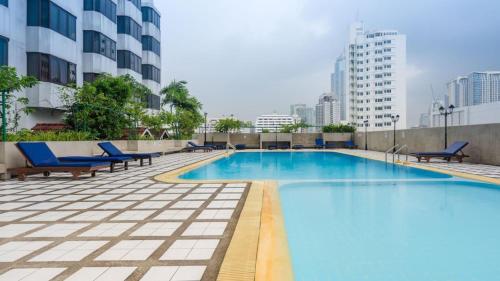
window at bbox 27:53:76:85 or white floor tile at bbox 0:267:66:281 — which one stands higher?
window at bbox 27:53:76:85

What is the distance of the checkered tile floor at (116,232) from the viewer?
2.83 metres

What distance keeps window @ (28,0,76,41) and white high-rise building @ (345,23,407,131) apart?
3042 inches

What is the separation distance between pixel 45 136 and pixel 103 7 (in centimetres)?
1580

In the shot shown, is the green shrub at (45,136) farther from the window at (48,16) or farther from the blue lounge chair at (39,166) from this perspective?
the window at (48,16)

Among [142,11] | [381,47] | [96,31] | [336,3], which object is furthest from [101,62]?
[381,47]

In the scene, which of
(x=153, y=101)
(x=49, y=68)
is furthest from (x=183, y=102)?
(x=49, y=68)

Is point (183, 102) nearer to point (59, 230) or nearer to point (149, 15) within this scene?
point (149, 15)

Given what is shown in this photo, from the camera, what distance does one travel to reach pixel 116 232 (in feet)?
12.8

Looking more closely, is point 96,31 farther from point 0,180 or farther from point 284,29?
point 0,180

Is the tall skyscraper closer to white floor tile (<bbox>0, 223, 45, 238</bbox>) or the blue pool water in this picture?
the blue pool water

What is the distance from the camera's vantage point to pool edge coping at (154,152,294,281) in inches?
108

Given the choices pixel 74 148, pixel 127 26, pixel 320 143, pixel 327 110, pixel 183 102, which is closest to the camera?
pixel 74 148

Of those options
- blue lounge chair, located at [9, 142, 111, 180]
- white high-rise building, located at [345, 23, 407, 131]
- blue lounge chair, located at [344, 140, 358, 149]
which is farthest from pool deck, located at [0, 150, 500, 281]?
white high-rise building, located at [345, 23, 407, 131]

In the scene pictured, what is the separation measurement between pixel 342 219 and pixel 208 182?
12.3 feet
